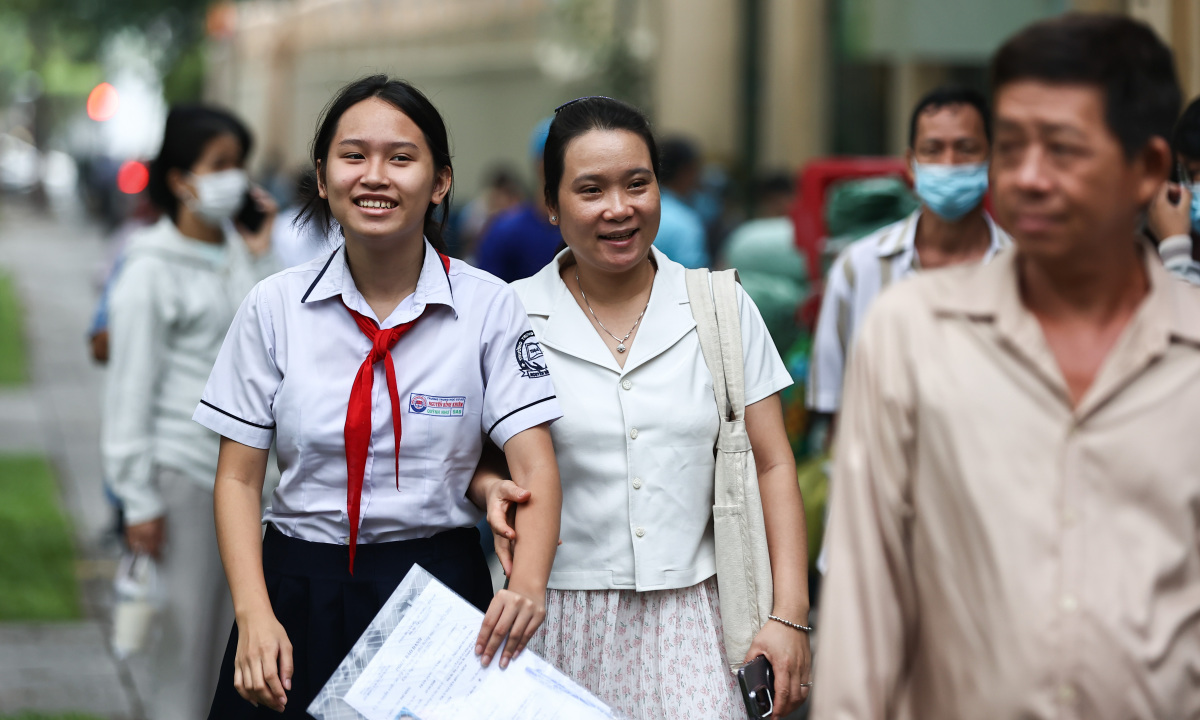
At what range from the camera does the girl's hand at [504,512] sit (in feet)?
8.88

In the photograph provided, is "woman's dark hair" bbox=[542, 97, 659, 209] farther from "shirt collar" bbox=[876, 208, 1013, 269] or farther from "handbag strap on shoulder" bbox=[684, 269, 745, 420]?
"shirt collar" bbox=[876, 208, 1013, 269]

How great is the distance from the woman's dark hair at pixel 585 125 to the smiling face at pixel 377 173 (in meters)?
0.38

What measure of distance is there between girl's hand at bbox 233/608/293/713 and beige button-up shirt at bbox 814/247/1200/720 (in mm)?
1081

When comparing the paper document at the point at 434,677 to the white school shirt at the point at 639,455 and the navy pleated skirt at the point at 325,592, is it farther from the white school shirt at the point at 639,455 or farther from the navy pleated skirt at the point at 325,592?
the white school shirt at the point at 639,455

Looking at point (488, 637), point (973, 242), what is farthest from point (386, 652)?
point (973, 242)

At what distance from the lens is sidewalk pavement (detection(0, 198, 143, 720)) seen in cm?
549

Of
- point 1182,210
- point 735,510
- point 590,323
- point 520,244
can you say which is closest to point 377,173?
point 590,323

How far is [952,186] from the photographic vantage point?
4160mm

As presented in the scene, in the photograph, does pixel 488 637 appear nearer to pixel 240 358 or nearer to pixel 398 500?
pixel 398 500

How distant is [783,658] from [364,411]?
100cm

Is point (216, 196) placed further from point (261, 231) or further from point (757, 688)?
point (757, 688)

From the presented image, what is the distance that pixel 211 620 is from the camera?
14.3ft

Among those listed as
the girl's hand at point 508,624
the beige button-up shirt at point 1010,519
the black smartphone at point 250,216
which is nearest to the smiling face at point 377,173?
the girl's hand at point 508,624

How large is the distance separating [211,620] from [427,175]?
6.89 feet
